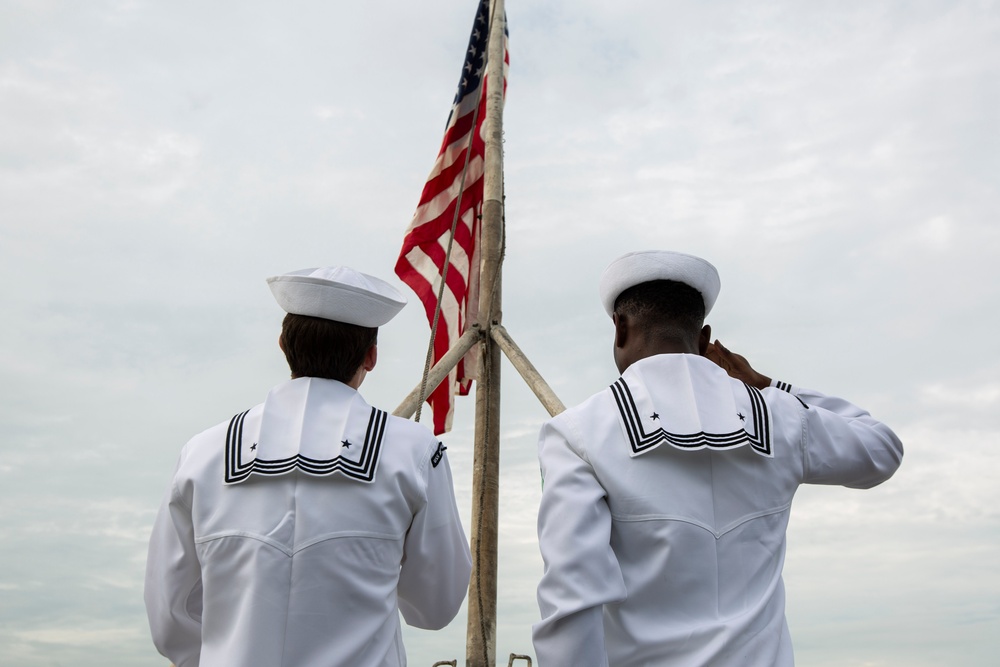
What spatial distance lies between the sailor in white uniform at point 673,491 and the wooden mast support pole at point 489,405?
3.44 meters

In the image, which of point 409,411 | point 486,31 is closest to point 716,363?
point 409,411

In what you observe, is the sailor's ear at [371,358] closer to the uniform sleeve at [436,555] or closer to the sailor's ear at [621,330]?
the uniform sleeve at [436,555]

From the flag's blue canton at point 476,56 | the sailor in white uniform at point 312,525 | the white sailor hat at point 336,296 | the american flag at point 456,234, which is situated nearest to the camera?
the sailor in white uniform at point 312,525

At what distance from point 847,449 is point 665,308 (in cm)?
57

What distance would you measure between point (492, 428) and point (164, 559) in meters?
3.62

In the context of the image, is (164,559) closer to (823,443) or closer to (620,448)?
(620,448)

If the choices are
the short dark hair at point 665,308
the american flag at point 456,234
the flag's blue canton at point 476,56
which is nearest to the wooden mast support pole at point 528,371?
the american flag at point 456,234

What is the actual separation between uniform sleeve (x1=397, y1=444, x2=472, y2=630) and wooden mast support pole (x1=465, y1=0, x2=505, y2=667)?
3050mm

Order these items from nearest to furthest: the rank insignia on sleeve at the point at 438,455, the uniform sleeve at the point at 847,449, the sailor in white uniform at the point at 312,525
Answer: the sailor in white uniform at the point at 312,525 < the uniform sleeve at the point at 847,449 < the rank insignia on sleeve at the point at 438,455

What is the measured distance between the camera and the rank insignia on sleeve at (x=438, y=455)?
271 cm

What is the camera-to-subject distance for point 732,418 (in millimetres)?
2465

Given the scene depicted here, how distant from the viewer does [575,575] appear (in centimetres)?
220

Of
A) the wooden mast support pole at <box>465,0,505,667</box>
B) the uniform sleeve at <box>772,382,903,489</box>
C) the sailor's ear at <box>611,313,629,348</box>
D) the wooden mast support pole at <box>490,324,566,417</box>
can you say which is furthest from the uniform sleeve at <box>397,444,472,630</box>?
the wooden mast support pole at <box>465,0,505,667</box>

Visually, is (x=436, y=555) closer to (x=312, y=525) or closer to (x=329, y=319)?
(x=312, y=525)
